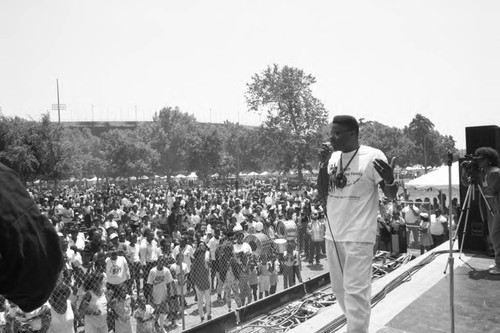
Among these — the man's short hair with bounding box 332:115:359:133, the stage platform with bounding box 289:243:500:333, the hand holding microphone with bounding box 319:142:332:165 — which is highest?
the man's short hair with bounding box 332:115:359:133

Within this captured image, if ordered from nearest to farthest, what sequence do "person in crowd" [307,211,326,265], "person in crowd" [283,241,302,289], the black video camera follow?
the black video camera < "person in crowd" [283,241,302,289] < "person in crowd" [307,211,326,265]

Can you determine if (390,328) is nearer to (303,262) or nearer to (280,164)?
(303,262)

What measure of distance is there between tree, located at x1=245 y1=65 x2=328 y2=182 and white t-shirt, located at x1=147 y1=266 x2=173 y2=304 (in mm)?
32689

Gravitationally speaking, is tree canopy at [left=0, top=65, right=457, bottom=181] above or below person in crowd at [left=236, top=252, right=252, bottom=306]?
above

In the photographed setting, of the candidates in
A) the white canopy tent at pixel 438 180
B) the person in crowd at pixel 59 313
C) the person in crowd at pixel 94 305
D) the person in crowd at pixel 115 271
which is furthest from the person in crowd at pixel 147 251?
the white canopy tent at pixel 438 180

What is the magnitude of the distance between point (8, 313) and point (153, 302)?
2.80 m

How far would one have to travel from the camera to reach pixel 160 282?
8.23 m

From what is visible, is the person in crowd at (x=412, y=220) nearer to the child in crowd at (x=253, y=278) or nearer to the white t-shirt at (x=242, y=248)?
the child in crowd at (x=253, y=278)

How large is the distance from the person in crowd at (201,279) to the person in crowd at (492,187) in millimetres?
5734

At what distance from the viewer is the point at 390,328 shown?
4.13 meters

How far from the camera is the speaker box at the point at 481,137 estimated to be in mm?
6820

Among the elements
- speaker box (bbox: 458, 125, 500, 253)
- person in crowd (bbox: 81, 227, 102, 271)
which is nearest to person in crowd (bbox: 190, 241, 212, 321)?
person in crowd (bbox: 81, 227, 102, 271)

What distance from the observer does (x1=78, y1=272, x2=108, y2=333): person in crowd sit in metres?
6.86

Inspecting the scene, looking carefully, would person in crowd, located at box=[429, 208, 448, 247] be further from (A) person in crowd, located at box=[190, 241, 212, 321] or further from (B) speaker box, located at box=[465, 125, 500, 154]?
(A) person in crowd, located at box=[190, 241, 212, 321]
